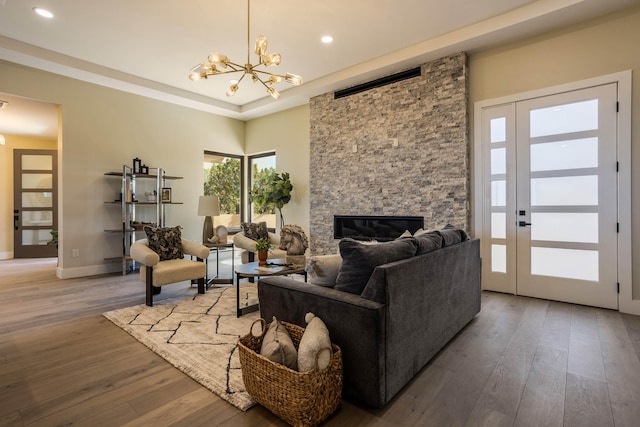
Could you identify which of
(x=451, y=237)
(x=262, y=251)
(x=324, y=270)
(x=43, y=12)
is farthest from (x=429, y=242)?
(x=43, y=12)

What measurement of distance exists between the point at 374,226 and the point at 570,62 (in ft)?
10.6

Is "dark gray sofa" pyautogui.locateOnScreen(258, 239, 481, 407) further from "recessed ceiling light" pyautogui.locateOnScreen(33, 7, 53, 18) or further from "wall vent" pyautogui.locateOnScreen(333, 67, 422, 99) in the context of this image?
"recessed ceiling light" pyautogui.locateOnScreen(33, 7, 53, 18)

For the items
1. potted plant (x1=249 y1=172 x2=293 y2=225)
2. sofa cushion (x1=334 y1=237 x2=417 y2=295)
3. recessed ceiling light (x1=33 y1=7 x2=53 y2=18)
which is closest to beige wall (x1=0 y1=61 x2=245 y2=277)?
potted plant (x1=249 y1=172 x2=293 y2=225)

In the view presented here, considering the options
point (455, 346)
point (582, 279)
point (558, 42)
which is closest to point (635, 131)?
point (558, 42)

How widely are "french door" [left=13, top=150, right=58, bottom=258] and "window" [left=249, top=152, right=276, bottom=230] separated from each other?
15.5 ft

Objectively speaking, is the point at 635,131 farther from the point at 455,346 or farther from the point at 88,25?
the point at 88,25

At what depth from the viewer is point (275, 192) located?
6.42 meters

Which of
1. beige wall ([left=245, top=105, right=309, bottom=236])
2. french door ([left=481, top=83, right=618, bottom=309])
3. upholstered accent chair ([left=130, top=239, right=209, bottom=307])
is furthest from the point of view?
beige wall ([left=245, top=105, right=309, bottom=236])

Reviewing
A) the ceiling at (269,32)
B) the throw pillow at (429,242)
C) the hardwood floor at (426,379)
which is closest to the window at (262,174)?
the ceiling at (269,32)

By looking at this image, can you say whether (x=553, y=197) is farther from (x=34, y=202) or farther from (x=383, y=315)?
(x=34, y=202)

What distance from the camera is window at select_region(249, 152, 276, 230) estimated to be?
7305mm

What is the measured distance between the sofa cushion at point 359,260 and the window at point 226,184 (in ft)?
19.1

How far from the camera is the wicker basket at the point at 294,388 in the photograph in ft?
5.10

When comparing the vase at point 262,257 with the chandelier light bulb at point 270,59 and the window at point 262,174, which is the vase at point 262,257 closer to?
the chandelier light bulb at point 270,59
